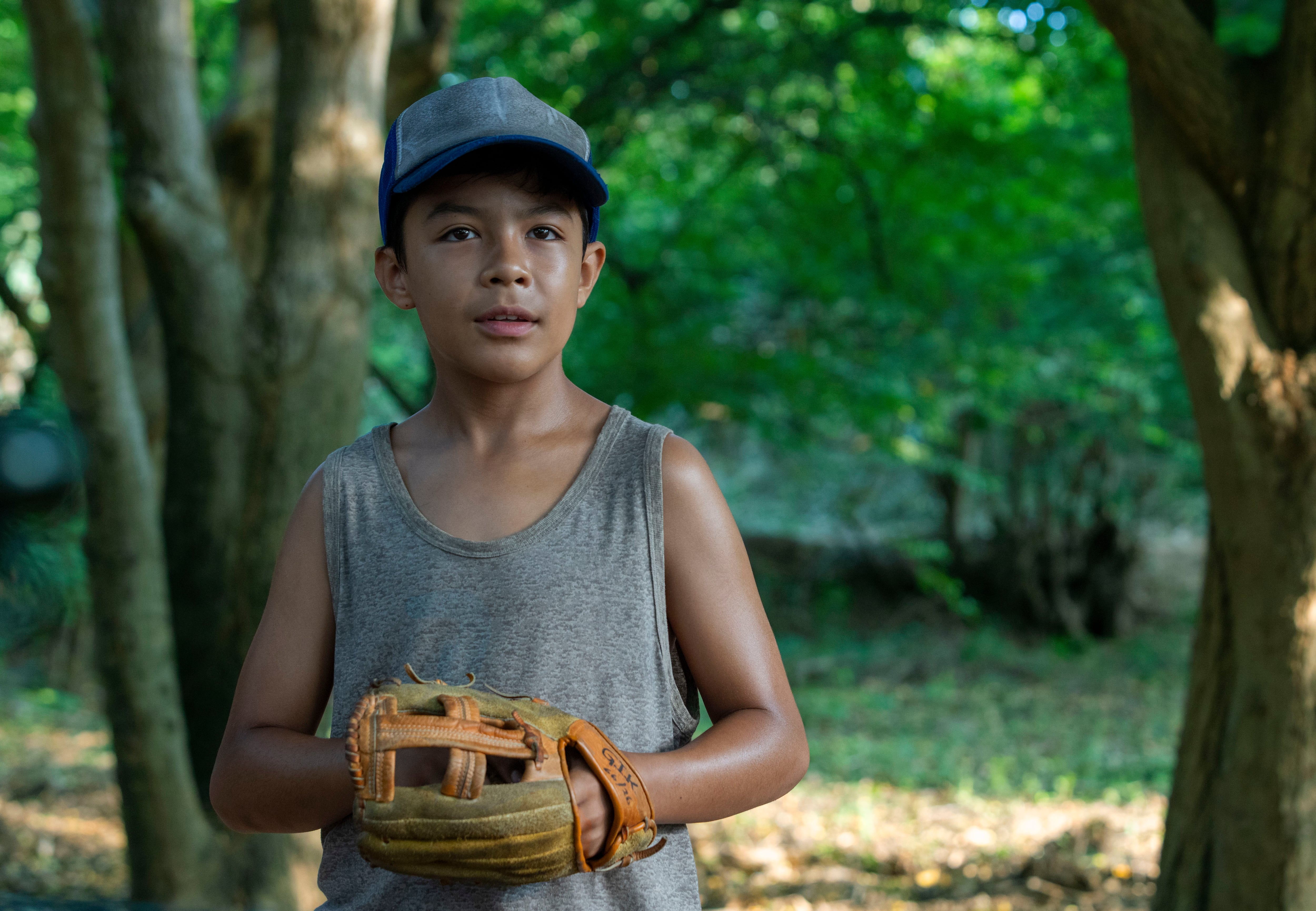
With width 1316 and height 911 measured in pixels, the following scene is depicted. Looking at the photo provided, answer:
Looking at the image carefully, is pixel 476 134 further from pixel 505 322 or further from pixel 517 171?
pixel 505 322

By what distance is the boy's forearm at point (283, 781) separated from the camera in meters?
1.27

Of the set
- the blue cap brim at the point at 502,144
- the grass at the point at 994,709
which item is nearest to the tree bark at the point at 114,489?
the blue cap brim at the point at 502,144

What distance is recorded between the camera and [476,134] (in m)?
1.33

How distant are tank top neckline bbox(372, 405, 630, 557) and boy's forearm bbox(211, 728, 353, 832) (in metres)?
0.25

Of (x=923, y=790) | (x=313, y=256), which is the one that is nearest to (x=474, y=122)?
(x=313, y=256)


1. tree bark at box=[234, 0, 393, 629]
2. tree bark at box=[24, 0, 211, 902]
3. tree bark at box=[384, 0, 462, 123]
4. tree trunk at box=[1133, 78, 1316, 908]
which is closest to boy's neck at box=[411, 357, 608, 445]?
tree trunk at box=[1133, 78, 1316, 908]

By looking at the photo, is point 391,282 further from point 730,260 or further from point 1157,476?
point 1157,476

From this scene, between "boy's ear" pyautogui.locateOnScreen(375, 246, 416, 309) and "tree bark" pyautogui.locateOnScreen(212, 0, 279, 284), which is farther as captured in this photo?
"tree bark" pyautogui.locateOnScreen(212, 0, 279, 284)

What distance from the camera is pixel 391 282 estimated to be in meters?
1.46

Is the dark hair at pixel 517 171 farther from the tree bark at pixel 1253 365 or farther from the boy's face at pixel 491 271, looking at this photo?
the tree bark at pixel 1253 365

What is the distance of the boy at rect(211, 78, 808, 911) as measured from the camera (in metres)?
1.30

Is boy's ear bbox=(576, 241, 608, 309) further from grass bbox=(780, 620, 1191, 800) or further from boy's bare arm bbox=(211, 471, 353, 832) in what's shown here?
grass bbox=(780, 620, 1191, 800)

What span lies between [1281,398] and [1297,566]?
0.44 m

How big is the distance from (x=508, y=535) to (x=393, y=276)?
0.38m
